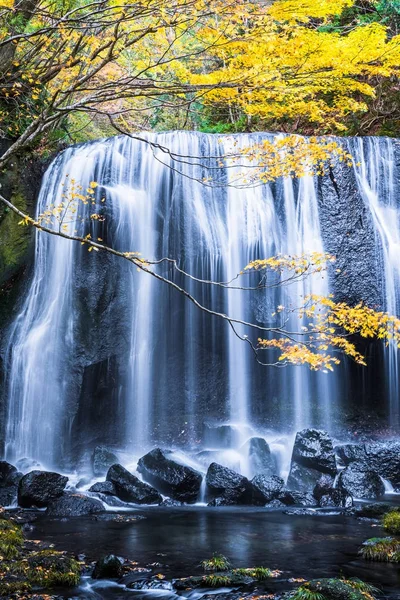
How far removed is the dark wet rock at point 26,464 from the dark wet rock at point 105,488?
219 centimetres

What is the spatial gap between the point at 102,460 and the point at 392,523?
6240 millimetres

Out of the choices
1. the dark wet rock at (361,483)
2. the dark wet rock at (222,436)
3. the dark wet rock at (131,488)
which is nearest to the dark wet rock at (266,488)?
the dark wet rock at (361,483)

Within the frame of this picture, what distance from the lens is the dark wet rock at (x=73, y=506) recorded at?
8891mm

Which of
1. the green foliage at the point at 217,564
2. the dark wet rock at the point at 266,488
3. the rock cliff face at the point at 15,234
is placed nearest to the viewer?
the green foliage at the point at 217,564

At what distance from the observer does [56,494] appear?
9.80m

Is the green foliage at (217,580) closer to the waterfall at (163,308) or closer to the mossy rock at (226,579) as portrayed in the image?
the mossy rock at (226,579)

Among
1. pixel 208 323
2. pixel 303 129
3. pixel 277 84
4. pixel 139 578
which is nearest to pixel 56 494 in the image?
pixel 139 578

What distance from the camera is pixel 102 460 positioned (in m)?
11.8

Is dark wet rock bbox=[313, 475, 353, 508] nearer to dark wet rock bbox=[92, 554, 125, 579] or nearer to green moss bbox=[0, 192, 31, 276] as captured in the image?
dark wet rock bbox=[92, 554, 125, 579]

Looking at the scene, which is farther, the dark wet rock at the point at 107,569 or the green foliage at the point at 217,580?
the dark wet rock at the point at 107,569

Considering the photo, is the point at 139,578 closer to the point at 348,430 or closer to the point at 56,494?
the point at 56,494

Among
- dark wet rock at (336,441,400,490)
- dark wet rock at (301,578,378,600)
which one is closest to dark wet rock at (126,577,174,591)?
dark wet rock at (301,578,378,600)

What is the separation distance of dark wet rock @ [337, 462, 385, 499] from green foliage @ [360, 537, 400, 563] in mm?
3529

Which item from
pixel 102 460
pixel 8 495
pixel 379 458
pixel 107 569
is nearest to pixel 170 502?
pixel 102 460
